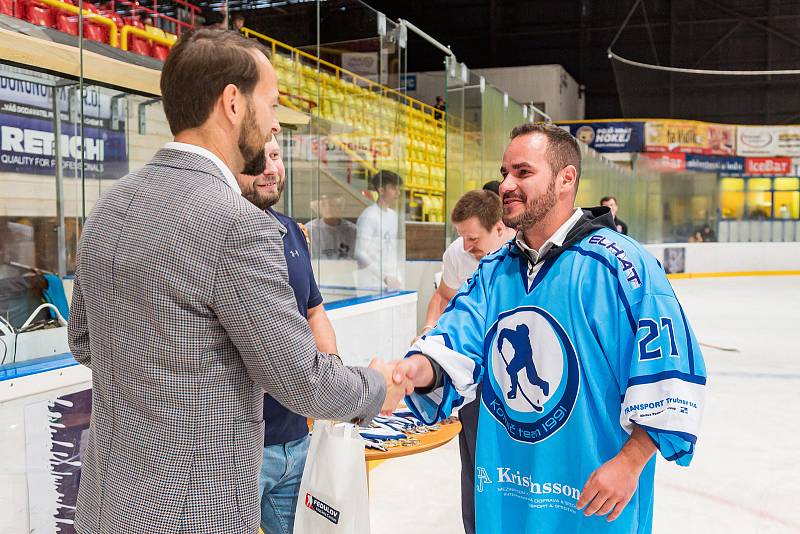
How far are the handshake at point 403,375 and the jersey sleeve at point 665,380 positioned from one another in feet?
1.28

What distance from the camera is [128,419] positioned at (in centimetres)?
102

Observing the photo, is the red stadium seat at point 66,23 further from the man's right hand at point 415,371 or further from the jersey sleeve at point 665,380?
the jersey sleeve at point 665,380

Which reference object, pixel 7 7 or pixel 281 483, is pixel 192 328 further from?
pixel 7 7

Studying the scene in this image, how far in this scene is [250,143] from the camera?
111 cm

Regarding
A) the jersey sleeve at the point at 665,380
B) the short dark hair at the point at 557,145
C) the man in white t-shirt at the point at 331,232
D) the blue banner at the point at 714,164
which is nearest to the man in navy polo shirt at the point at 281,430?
the short dark hair at the point at 557,145

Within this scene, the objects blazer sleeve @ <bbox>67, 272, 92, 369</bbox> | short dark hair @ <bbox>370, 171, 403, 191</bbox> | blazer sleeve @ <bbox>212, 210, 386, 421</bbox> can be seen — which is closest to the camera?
blazer sleeve @ <bbox>212, 210, 386, 421</bbox>

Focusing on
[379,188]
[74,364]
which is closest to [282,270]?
[74,364]

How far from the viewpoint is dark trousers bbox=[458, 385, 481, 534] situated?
2.26m

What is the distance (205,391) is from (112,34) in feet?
6.48

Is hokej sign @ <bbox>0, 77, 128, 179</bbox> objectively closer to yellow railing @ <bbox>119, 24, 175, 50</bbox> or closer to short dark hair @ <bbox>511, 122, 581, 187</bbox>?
yellow railing @ <bbox>119, 24, 175, 50</bbox>

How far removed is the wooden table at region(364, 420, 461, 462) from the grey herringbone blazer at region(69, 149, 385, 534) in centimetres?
83

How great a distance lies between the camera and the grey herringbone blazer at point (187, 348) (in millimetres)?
970

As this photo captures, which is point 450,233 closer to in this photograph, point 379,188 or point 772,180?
point 379,188

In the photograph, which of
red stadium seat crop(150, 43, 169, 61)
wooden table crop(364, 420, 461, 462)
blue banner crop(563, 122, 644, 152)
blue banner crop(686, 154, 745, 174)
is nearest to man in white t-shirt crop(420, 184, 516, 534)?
wooden table crop(364, 420, 461, 462)
